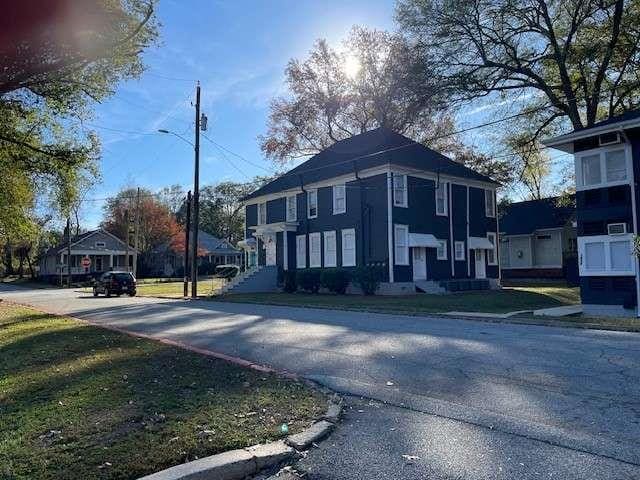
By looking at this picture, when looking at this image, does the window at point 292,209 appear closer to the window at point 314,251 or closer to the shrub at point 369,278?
the window at point 314,251

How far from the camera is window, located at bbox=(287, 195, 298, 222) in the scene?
35.5 m

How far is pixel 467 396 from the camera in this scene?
6664 millimetres

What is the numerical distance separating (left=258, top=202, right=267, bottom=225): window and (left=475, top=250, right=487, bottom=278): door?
14.5 m

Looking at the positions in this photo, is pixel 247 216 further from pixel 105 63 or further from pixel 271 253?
pixel 105 63

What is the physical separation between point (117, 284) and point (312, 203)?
46.5 ft

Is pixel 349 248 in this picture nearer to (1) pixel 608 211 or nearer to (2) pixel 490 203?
(2) pixel 490 203

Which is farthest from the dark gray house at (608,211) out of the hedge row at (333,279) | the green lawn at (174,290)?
the green lawn at (174,290)

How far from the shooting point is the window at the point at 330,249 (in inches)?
1266

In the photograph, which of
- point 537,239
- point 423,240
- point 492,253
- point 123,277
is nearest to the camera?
point 423,240

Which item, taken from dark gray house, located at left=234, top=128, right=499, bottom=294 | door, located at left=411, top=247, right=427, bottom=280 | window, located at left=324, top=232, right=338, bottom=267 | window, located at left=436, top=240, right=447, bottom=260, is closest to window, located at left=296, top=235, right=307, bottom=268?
dark gray house, located at left=234, top=128, right=499, bottom=294

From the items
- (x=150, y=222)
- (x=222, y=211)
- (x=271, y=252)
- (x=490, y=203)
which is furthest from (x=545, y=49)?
(x=222, y=211)

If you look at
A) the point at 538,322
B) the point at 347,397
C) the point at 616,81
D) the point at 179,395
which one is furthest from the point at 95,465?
→ the point at 616,81

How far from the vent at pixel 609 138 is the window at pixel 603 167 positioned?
20 centimetres

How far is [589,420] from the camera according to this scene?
559 cm
